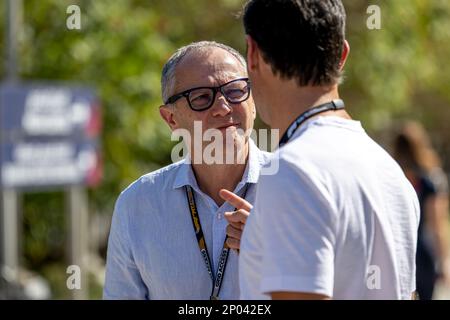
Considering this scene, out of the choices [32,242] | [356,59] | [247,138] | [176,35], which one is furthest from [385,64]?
[247,138]

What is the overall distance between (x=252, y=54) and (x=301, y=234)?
553mm

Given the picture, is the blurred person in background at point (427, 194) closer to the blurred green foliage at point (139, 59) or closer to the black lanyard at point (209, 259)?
the black lanyard at point (209, 259)

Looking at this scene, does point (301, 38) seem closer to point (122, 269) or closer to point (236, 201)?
point (236, 201)

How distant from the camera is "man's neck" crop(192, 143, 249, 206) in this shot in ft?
11.9

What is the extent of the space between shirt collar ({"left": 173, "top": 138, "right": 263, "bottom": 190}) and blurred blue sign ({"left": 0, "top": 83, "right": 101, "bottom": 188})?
21.5ft

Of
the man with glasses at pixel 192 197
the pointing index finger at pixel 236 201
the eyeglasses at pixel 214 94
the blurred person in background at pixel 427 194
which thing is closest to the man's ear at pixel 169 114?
the man with glasses at pixel 192 197

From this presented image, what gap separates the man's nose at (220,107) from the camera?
140 inches

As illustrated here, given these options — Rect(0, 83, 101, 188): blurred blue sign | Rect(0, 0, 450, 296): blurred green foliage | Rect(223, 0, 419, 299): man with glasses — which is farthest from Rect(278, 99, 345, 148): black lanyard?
Rect(0, 0, 450, 296): blurred green foliage

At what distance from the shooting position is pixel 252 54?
106 inches

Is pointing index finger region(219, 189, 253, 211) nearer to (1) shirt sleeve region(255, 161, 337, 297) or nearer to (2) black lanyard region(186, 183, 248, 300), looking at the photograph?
(2) black lanyard region(186, 183, 248, 300)

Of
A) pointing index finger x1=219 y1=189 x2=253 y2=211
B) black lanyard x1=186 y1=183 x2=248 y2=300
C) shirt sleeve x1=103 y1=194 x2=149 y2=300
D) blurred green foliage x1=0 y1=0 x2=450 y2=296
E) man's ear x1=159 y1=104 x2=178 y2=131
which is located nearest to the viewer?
pointing index finger x1=219 y1=189 x2=253 y2=211

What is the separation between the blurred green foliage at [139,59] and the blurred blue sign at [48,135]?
1525mm

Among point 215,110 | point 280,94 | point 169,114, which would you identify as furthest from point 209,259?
point 280,94
